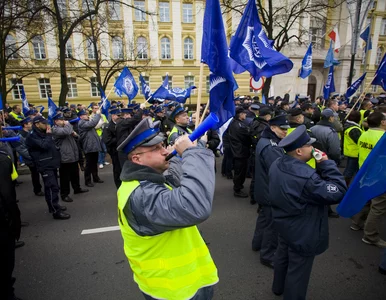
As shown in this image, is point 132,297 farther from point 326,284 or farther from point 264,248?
point 326,284

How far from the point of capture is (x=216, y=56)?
6.85 feet

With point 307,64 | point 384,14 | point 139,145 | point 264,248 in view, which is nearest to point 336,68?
point 384,14

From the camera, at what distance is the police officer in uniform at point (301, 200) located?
87.8 inches

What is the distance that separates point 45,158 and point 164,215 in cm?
469

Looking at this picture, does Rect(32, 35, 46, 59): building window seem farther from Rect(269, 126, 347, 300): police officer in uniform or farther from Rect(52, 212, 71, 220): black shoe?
Rect(269, 126, 347, 300): police officer in uniform

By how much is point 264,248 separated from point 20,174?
28.0ft

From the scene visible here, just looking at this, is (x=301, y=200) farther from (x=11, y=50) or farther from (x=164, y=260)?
(x=11, y=50)

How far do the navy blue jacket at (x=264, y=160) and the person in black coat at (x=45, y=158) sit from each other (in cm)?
398

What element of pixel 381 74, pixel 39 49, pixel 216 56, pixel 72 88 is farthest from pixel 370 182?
pixel 39 49

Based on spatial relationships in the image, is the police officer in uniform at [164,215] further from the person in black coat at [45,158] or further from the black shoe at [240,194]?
the black shoe at [240,194]

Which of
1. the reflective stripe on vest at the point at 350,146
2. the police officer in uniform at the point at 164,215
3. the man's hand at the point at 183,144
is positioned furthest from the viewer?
the reflective stripe on vest at the point at 350,146

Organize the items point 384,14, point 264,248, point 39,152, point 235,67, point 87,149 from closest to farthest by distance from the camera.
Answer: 1. point 264,248
2. point 235,67
3. point 39,152
4. point 87,149
5. point 384,14

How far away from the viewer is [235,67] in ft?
14.2

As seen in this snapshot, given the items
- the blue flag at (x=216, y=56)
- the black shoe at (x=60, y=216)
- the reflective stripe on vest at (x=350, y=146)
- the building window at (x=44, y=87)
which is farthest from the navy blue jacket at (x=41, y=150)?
the building window at (x=44, y=87)
